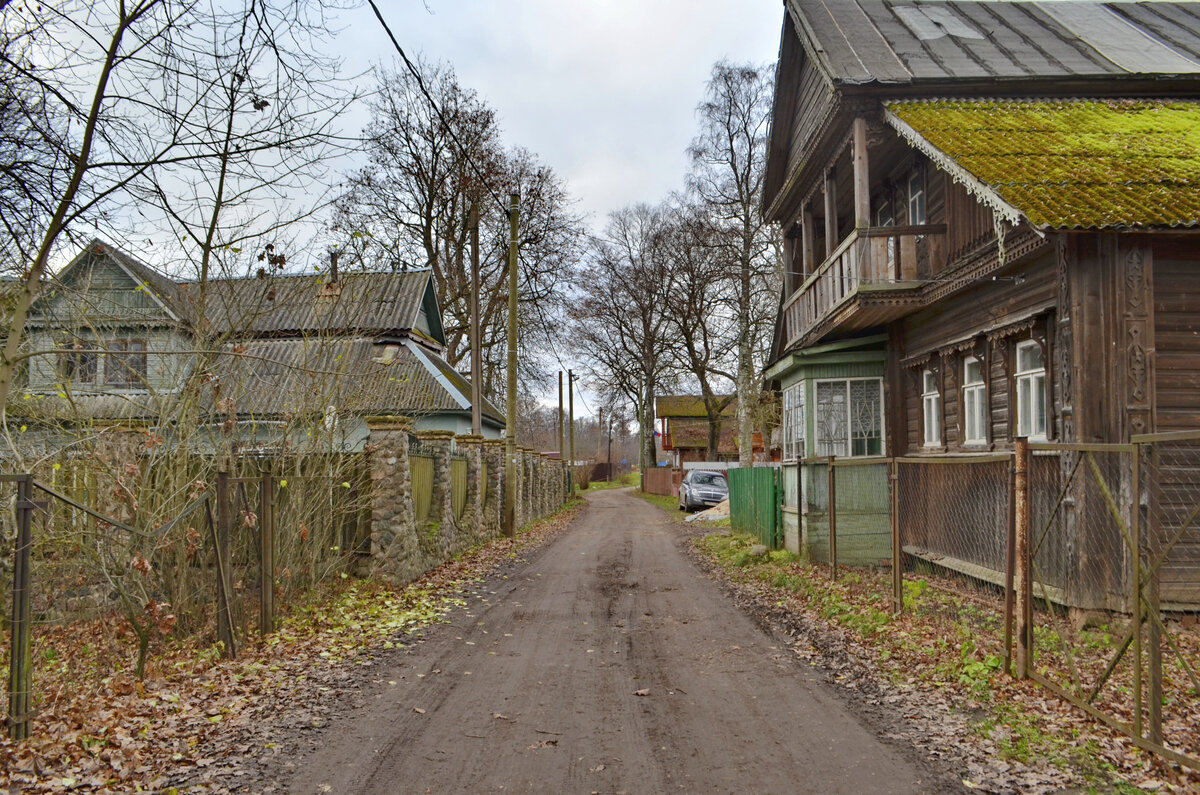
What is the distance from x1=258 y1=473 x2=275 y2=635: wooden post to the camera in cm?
859

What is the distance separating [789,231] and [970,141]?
8.28m

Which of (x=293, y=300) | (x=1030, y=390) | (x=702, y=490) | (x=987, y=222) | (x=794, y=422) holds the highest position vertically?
(x=987, y=222)

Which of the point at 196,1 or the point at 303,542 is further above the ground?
the point at 196,1

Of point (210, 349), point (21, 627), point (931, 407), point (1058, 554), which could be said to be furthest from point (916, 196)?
point (21, 627)

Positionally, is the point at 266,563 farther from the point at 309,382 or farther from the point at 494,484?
the point at 494,484

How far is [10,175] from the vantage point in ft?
18.3

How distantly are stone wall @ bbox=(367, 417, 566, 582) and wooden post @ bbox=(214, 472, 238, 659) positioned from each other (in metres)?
4.07

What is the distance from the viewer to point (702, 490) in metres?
33.0

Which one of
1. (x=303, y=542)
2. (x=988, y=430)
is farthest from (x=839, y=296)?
(x=303, y=542)

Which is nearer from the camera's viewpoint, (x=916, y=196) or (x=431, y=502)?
(x=916, y=196)

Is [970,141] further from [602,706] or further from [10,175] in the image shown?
[10,175]

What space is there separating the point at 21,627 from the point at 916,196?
43.3 ft

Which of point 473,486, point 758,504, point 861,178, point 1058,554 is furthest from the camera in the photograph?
point 473,486

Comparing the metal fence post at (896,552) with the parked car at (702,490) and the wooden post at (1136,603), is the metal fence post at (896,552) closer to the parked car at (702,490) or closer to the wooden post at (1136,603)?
the wooden post at (1136,603)
